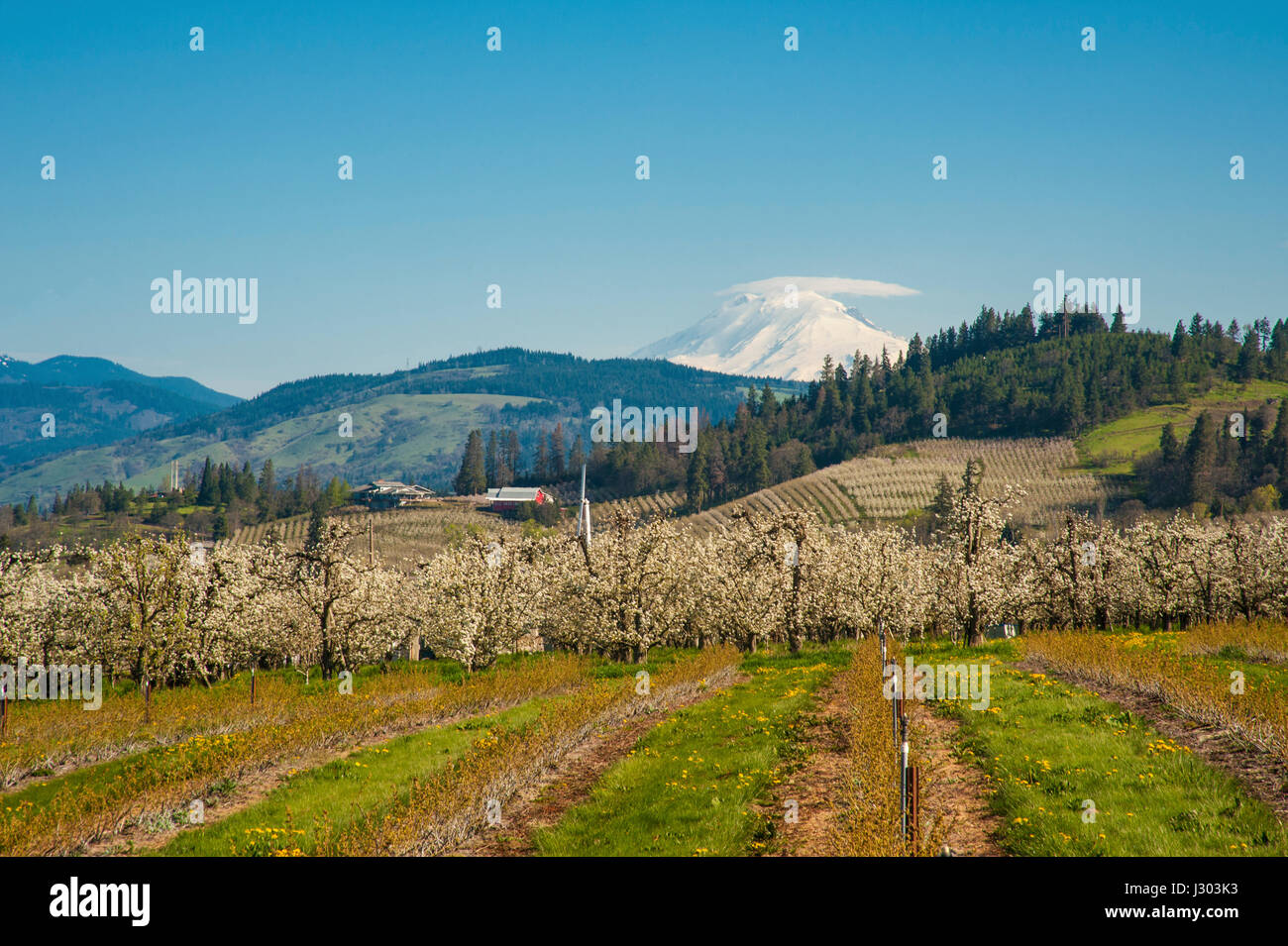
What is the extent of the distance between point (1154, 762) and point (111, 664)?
4327 centimetres

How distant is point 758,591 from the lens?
5309 centimetres

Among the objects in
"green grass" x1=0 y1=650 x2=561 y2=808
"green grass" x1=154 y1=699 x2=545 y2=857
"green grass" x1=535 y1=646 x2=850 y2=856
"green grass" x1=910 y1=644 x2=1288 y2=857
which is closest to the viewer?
"green grass" x1=910 y1=644 x2=1288 y2=857

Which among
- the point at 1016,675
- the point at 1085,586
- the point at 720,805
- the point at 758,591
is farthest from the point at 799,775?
the point at 1085,586

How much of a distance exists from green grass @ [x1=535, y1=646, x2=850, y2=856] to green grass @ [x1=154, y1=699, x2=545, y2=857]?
169 inches

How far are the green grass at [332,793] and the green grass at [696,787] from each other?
428 cm

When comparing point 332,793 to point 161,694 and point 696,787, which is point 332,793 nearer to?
point 696,787

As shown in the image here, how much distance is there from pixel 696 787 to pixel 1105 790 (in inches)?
306

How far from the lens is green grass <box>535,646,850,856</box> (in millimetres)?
15039

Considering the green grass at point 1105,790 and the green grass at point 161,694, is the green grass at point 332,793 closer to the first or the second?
the green grass at point 161,694

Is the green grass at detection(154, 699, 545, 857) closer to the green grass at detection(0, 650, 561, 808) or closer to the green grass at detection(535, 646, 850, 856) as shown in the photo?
the green grass at detection(0, 650, 561, 808)

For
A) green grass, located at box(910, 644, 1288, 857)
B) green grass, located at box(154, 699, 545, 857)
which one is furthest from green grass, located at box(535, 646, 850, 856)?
green grass, located at box(910, 644, 1288, 857)

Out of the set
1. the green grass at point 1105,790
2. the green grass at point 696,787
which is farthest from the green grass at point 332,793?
the green grass at point 1105,790
